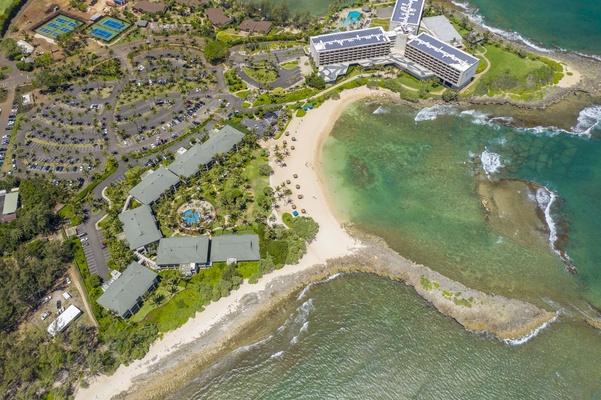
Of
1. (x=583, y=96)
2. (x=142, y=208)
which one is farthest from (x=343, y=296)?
(x=583, y=96)

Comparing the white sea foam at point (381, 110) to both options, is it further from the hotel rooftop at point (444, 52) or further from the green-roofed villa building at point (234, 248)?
the green-roofed villa building at point (234, 248)

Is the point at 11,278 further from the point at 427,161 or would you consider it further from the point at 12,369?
the point at 427,161

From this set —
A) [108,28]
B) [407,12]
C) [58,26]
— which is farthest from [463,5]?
[58,26]

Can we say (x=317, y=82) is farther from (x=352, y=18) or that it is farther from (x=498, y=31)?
(x=498, y=31)

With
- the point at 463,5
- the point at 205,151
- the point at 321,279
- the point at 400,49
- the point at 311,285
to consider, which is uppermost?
the point at 463,5

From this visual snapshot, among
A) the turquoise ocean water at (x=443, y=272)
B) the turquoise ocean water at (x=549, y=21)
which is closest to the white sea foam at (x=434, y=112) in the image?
the turquoise ocean water at (x=443, y=272)

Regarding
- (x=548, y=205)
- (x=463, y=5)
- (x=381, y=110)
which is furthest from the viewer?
(x=463, y=5)

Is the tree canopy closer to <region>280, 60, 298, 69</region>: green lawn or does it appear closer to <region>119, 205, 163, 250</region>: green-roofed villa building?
<region>280, 60, 298, 69</region>: green lawn
